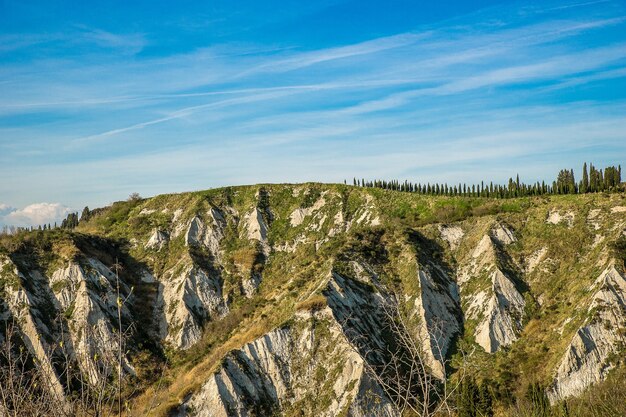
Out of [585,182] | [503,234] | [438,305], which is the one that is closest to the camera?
[438,305]

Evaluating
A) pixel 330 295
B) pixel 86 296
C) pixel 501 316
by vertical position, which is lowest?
pixel 501 316

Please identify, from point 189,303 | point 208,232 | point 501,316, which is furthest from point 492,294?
point 208,232

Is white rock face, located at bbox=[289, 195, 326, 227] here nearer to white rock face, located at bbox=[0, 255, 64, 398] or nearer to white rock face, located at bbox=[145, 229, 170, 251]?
white rock face, located at bbox=[145, 229, 170, 251]

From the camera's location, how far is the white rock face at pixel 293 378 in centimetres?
5812

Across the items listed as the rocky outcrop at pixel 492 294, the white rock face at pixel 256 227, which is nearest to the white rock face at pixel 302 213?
the white rock face at pixel 256 227

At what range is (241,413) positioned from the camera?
59.1 metres

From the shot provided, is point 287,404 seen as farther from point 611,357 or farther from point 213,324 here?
point 611,357

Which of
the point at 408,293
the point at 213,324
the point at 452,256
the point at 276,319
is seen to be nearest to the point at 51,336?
the point at 213,324

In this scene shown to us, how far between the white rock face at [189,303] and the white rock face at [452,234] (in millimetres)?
37051

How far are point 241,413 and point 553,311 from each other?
40260mm

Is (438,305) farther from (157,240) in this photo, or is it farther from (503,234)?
(157,240)

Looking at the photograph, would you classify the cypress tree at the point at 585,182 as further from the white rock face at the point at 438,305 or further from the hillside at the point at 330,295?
the white rock face at the point at 438,305

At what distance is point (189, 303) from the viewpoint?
281 ft

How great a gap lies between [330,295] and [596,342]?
3093 centimetres
